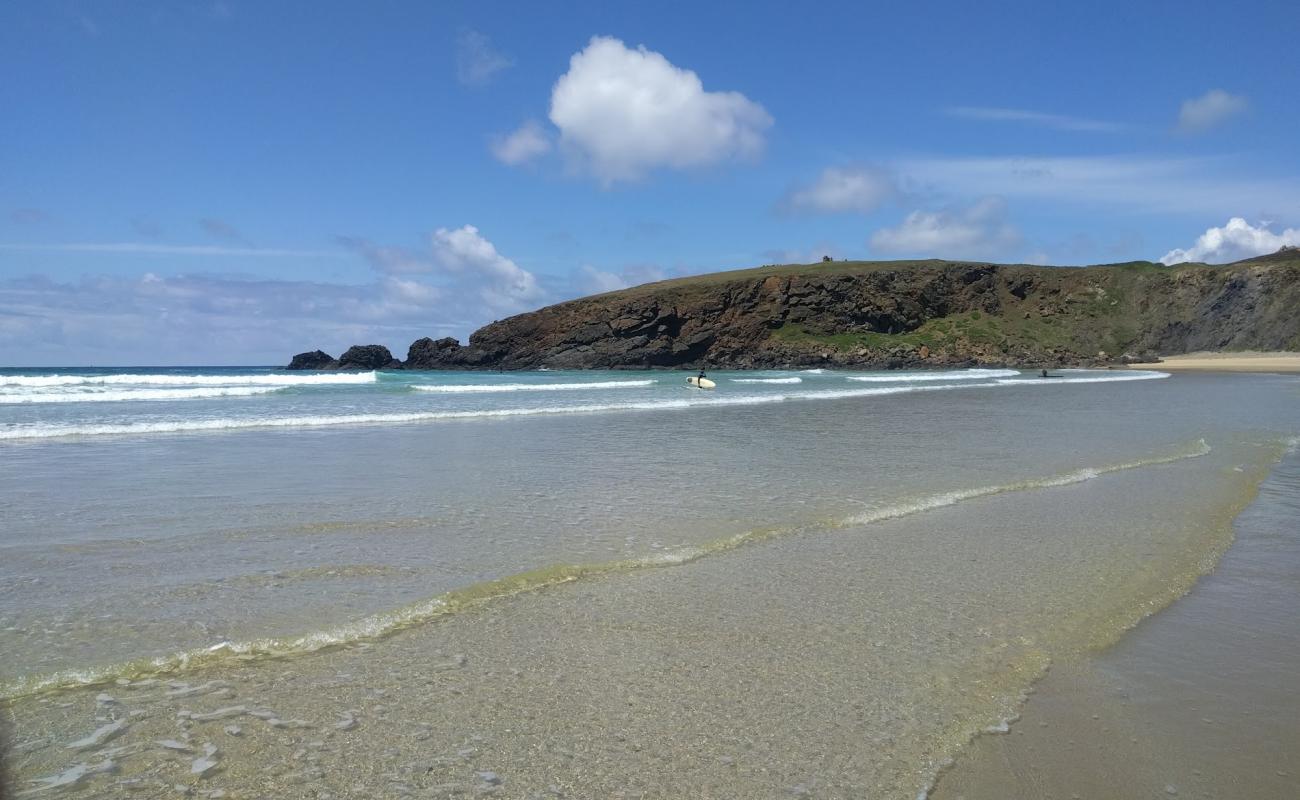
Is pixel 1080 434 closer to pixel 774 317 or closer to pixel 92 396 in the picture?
pixel 92 396

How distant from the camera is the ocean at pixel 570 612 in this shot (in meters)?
3.64

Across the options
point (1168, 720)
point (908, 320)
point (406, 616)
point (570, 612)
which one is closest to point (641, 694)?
point (570, 612)

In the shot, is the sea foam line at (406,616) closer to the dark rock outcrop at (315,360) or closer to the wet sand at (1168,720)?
the wet sand at (1168,720)

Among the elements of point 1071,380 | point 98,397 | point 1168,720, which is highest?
point 98,397

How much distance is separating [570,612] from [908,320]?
10411 centimetres

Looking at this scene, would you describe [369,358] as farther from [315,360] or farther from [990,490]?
[990,490]

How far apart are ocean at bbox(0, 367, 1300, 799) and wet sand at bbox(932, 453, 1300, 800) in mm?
81

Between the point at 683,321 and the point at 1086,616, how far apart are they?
3748 inches

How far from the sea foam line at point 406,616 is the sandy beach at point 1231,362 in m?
78.7

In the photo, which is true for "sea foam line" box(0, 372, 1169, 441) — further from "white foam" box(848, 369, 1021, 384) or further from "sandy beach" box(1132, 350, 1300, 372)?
"sandy beach" box(1132, 350, 1300, 372)

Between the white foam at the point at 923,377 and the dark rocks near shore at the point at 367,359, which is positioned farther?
the dark rocks near shore at the point at 367,359

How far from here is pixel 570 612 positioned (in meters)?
5.68

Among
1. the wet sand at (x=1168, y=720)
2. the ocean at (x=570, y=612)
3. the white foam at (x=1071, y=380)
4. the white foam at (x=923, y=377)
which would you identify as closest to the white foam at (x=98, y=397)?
the ocean at (x=570, y=612)

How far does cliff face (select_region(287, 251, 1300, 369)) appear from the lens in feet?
309
